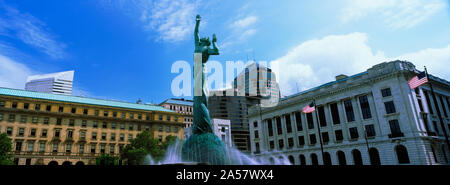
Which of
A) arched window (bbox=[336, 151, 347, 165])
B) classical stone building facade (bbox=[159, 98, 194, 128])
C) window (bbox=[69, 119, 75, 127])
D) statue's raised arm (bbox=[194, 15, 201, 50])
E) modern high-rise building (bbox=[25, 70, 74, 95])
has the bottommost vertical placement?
arched window (bbox=[336, 151, 347, 165])

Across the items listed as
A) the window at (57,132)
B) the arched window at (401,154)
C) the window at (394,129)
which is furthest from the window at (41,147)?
the arched window at (401,154)

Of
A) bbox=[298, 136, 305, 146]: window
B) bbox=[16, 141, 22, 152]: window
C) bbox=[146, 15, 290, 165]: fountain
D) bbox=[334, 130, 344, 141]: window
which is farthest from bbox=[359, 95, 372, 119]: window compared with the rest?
bbox=[16, 141, 22, 152]: window

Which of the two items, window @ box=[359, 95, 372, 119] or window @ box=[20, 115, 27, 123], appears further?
window @ box=[20, 115, 27, 123]

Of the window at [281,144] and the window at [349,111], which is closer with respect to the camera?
the window at [349,111]

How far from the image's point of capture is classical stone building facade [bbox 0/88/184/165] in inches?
1972

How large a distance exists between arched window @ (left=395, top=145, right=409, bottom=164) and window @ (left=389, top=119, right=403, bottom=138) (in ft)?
6.13

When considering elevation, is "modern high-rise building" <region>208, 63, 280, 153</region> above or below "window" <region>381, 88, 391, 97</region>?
above

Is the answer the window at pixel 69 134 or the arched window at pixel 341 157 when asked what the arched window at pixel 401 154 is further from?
the window at pixel 69 134

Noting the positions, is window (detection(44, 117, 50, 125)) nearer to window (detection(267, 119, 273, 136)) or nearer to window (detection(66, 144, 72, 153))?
window (detection(66, 144, 72, 153))

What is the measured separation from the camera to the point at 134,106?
6725cm

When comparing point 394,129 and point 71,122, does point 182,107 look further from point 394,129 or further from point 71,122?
point 394,129

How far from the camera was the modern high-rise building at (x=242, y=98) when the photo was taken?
128 metres
